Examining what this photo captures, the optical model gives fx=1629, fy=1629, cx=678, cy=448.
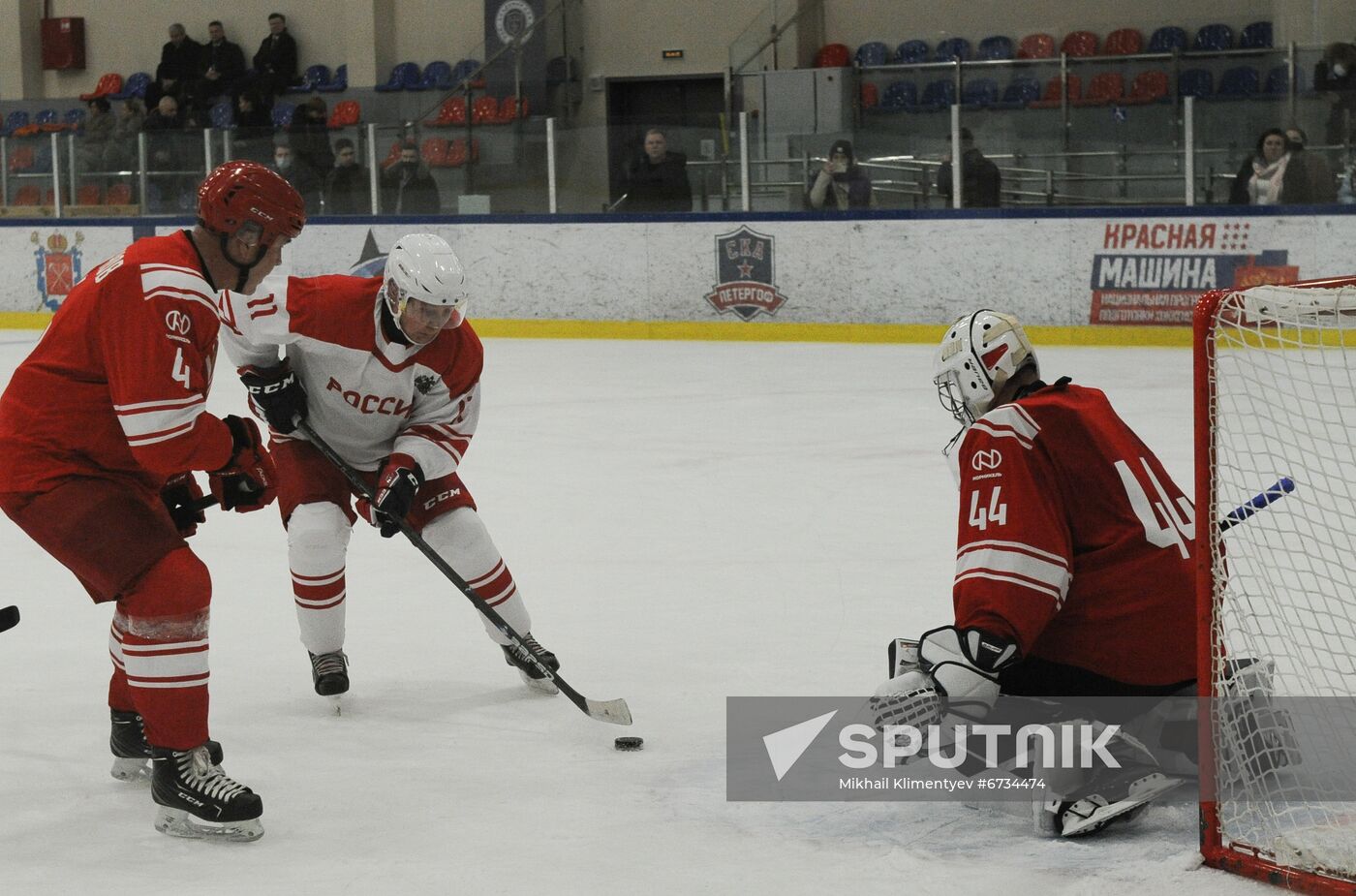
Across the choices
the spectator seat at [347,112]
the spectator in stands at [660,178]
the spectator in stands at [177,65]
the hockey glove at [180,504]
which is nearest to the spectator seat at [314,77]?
→ the spectator in stands at [177,65]

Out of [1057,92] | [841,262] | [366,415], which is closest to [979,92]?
[1057,92]

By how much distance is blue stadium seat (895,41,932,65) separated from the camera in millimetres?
13789

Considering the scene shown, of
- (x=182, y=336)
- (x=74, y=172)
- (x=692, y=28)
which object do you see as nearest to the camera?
(x=182, y=336)

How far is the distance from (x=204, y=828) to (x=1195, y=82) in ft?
29.2

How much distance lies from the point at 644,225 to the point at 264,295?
302 inches

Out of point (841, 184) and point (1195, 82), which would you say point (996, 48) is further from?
point (841, 184)

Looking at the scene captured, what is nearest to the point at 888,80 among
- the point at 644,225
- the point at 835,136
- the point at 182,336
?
the point at 835,136

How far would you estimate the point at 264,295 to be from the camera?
3.35 m

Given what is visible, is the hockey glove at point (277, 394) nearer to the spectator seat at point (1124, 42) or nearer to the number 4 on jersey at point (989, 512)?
the number 4 on jersey at point (989, 512)

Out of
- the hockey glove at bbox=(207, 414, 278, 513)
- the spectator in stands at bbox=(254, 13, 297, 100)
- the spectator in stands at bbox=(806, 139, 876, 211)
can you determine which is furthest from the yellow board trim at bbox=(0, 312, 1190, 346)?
the hockey glove at bbox=(207, 414, 278, 513)

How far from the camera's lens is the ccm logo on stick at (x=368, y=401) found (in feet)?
11.1

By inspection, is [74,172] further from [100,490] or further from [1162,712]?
[1162,712]

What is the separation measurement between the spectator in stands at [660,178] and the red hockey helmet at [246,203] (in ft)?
27.0

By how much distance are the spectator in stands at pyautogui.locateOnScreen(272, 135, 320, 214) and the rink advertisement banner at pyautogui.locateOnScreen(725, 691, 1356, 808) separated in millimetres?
9523
